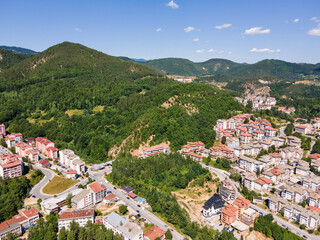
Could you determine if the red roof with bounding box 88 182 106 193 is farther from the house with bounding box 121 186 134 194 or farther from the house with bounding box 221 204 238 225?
the house with bounding box 221 204 238 225

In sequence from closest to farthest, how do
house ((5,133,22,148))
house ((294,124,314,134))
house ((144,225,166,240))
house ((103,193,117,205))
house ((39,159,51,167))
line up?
house ((144,225,166,240)) → house ((103,193,117,205)) → house ((39,159,51,167)) → house ((5,133,22,148)) → house ((294,124,314,134))

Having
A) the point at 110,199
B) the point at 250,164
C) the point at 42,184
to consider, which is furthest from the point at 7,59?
the point at 250,164

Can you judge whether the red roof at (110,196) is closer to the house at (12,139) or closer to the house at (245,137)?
the house at (12,139)

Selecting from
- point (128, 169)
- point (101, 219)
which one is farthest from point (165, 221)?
point (128, 169)

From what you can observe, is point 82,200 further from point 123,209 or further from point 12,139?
point 12,139

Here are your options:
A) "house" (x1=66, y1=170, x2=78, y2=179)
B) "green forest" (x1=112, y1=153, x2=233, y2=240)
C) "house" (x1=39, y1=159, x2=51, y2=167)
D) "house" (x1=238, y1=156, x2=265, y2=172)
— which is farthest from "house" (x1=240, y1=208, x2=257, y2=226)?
"house" (x1=39, y1=159, x2=51, y2=167)

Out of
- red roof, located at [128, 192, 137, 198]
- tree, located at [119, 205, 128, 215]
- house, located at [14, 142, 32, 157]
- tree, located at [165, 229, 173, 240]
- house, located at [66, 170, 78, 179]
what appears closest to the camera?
tree, located at [165, 229, 173, 240]

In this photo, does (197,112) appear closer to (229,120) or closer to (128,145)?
(229,120)
